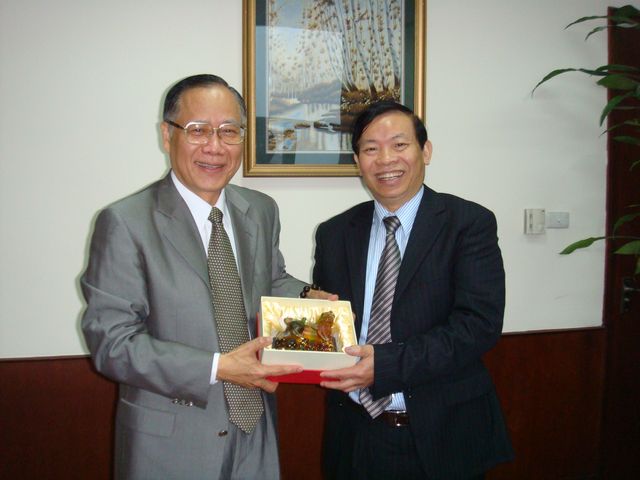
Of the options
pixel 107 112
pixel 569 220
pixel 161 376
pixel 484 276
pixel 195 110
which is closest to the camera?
pixel 161 376

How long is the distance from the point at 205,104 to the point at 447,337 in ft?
3.00

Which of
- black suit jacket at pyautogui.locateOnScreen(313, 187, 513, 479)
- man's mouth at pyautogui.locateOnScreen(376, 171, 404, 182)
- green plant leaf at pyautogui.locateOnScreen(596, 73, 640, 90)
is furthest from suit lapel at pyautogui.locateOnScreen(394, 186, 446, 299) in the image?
green plant leaf at pyautogui.locateOnScreen(596, 73, 640, 90)

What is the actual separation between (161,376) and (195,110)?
691 mm

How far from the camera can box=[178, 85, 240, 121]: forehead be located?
1.44 metres

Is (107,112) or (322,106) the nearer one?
(107,112)

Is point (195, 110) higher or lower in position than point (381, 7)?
lower

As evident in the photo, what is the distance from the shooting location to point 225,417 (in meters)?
1.40

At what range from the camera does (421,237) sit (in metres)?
1.59

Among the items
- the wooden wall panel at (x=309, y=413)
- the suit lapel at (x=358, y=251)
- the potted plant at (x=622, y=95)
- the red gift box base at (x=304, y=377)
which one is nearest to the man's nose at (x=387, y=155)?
the suit lapel at (x=358, y=251)

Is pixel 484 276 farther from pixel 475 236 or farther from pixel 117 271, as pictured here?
pixel 117 271

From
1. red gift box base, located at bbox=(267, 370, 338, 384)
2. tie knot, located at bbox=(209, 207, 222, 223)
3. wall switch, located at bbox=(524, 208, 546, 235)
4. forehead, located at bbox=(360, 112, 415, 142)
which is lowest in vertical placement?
red gift box base, located at bbox=(267, 370, 338, 384)

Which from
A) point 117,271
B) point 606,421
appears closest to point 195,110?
point 117,271

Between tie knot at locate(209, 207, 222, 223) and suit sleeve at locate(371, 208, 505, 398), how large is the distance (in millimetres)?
569

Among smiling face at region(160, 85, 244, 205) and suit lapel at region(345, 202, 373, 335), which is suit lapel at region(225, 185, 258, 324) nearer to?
smiling face at region(160, 85, 244, 205)
